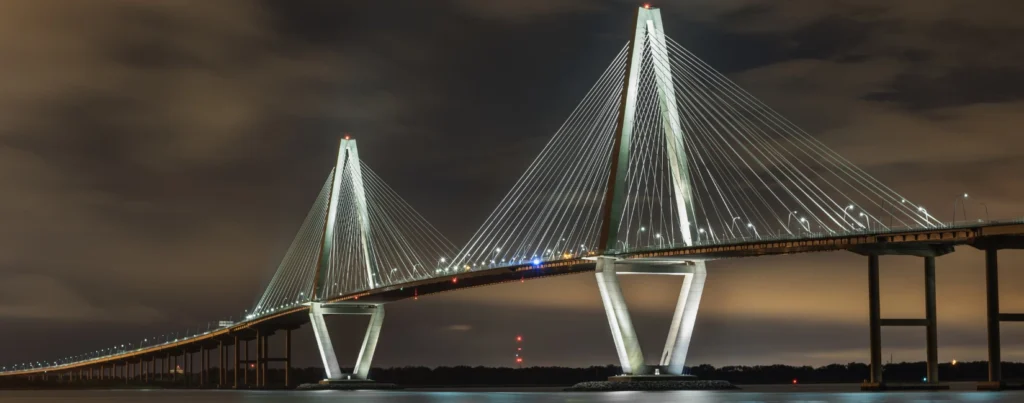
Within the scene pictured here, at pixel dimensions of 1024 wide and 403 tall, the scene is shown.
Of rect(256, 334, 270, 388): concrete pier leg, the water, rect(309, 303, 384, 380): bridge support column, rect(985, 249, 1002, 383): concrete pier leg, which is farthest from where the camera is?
rect(256, 334, 270, 388): concrete pier leg

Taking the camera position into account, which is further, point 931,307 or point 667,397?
point 931,307

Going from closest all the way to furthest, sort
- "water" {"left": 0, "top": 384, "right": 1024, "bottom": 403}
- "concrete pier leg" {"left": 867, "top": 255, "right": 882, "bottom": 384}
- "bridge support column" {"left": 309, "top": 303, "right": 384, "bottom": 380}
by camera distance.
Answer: "water" {"left": 0, "top": 384, "right": 1024, "bottom": 403} < "concrete pier leg" {"left": 867, "top": 255, "right": 882, "bottom": 384} < "bridge support column" {"left": 309, "top": 303, "right": 384, "bottom": 380}

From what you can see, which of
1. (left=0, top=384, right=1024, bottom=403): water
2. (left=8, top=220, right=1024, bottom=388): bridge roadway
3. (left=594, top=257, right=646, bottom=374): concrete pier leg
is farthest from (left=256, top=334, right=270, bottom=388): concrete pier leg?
(left=594, top=257, right=646, bottom=374): concrete pier leg

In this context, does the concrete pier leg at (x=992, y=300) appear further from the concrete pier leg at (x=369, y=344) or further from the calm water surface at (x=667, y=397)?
the concrete pier leg at (x=369, y=344)

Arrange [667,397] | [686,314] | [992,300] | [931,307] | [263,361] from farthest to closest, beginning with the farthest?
[263,361]
[686,314]
[931,307]
[667,397]
[992,300]

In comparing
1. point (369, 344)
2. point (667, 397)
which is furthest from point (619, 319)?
point (369, 344)

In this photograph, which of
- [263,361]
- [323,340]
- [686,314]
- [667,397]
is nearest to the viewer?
[667,397]

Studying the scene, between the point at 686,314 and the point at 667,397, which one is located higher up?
the point at 686,314

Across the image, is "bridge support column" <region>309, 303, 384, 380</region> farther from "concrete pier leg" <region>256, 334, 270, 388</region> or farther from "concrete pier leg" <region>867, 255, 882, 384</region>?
"concrete pier leg" <region>867, 255, 882, 384</region>

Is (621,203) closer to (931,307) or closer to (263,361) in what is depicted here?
(931,307)
